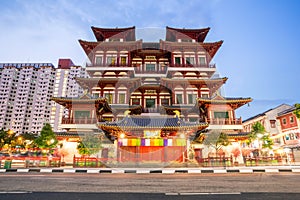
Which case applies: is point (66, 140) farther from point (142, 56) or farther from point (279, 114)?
point (279, 114)

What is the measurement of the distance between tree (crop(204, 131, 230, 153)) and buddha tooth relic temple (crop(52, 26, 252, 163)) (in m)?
0.81

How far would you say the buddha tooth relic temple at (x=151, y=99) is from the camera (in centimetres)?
1748

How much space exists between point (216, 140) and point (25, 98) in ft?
287

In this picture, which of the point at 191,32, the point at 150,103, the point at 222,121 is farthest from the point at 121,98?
the point at 191,32

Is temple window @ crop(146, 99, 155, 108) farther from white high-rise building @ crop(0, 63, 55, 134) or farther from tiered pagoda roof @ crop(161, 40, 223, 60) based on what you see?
white high-rise building @ crop(0, 63, 55, 134)

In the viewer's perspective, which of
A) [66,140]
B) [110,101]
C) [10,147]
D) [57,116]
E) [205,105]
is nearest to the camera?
[66,140]

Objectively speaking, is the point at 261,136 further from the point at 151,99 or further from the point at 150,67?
the point at 150,67

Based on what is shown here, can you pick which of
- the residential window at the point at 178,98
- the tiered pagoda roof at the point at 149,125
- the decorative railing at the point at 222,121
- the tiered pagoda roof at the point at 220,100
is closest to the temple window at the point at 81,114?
the tiered pagoda roof at the point at 149,125

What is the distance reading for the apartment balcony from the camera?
21556 mm

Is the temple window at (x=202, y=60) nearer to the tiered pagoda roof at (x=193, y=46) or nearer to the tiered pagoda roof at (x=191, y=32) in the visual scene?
the tiered pagoda roof at (x=193, y=46)

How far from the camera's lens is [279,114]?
3469 centimetres

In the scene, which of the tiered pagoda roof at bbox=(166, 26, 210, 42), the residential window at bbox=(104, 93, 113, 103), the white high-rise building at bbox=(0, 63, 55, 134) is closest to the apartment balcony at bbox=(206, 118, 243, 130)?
the residential window at bbox=(104, 93, 113, 103)

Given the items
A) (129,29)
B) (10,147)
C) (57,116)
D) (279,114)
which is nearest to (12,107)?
(57,116)

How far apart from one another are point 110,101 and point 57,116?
63601 millimetres
